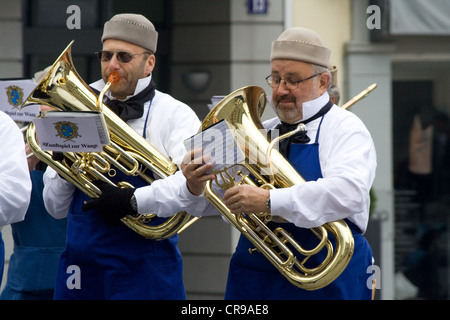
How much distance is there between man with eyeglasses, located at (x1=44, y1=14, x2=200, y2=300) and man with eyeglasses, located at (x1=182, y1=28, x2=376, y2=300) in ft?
1.80

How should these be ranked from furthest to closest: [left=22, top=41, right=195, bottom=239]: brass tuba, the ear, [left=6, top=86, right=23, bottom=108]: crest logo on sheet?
1. [left=6, top=86, right=23, bottom=108]: crest logo on sheet
2. the ear
3. [left=22, top=41, right=195, bottom=239]: brass tuba

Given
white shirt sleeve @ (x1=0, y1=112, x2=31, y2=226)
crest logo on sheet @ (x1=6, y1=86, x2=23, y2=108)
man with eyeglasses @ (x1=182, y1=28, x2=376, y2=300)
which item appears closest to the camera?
man with eyeglasses @ (x1=182, y1=28, x2=376, y2=300)

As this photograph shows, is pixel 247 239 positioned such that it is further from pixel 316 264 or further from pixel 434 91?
pixel 434 91

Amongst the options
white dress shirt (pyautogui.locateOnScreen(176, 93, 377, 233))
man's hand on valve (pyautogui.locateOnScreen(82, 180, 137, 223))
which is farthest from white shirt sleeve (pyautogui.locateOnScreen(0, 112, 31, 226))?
white dress shirt (pyautogui.locateOnScreen(176, 93, 377, 233))

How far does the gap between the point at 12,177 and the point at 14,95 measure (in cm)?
147

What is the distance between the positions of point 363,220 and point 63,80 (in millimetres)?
1578

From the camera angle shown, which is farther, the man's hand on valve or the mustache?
the man's hand on valve

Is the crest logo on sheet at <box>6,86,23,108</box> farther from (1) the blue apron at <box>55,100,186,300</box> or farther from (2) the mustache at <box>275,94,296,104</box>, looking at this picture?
(2) the mustache at <box>275,94,296,104</box>

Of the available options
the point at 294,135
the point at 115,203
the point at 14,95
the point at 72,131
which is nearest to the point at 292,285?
the point at 294,135

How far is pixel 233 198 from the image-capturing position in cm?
441

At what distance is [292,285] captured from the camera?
4.58 m

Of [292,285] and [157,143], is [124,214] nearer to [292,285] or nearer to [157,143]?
[157,143]

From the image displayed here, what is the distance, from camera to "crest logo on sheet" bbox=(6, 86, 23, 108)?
5.87m
